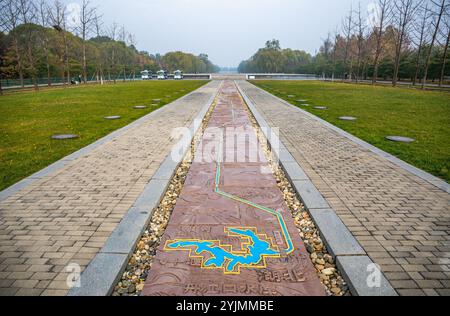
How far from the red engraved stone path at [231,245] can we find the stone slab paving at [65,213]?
91cm

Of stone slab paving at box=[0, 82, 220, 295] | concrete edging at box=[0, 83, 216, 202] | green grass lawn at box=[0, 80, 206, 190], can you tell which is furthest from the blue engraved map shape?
green grass lawn at box=[0, 80, 206, 190]

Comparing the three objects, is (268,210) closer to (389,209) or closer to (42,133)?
(389,209)

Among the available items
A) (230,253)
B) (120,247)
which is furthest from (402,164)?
(120,247)

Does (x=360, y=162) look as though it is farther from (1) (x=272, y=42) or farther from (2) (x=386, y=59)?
(1) (x=272, y=42)

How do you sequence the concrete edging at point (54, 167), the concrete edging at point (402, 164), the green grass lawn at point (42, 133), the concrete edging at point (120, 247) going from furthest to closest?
the green grass lawn at point (42, 133) → the concrete edging at point (402, 164) → the concrete edging at point (54, 167) → the concrete edging at point (120, 247)

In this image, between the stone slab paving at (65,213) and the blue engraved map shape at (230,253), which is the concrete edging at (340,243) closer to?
the blue engraved map shape at (230,253)

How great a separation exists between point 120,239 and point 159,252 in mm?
562

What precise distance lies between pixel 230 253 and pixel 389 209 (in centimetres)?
276

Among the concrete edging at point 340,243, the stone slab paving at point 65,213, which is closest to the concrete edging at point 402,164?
the concrete edging at point 340,243

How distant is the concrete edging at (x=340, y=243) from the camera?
110 inches

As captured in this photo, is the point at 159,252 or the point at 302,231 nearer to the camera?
the point at 159,252
